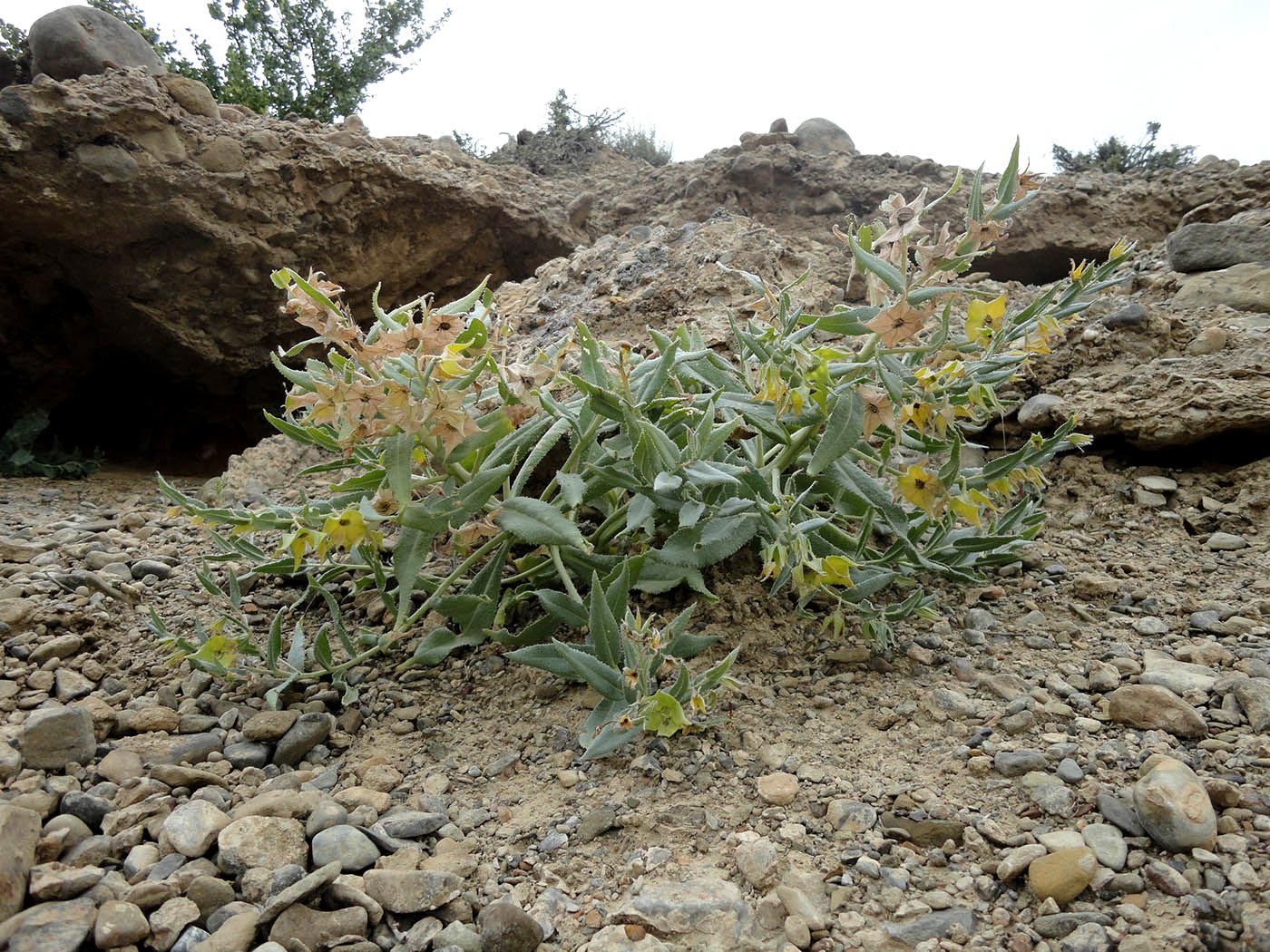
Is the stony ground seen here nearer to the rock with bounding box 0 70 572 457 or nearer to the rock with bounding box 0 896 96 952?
the rock with bounding box 0 896 96 952

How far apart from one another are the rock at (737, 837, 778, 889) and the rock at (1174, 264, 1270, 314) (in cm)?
250

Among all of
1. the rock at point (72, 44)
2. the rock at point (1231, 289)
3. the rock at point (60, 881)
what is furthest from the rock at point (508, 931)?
the rock at point (72, 44)

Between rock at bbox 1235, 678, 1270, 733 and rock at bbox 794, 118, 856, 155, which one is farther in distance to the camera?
rock at bbox 794, 118, 856, 155

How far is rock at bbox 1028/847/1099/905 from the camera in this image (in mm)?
1144

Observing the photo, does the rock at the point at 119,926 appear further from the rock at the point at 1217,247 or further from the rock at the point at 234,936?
the rock at the point at 1217,247

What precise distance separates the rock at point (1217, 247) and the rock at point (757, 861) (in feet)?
9.16

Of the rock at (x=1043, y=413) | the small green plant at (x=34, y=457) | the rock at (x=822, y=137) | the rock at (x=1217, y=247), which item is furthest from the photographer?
the rock at (x=822, y=137)

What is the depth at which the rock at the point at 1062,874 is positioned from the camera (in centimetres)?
114

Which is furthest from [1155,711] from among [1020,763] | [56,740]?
[56,740]

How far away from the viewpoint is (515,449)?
1.87 metres

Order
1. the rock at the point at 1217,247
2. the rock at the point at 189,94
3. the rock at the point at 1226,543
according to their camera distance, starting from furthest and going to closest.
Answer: the rock at the point at 189,94
the rock at the point at 1217,247
the rock at the point at 1226,543

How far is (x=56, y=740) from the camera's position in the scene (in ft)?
5.11

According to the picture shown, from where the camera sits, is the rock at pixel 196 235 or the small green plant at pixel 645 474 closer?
the small green plant at pixel 645 474

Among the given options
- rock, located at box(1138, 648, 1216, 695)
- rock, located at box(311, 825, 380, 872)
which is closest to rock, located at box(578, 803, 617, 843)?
rock, located at box(311, 825, 380, 872)
